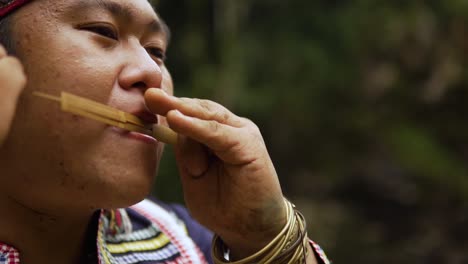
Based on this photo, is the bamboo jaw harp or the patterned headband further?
the patterned headband

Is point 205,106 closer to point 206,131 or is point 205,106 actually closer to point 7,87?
point 206,131

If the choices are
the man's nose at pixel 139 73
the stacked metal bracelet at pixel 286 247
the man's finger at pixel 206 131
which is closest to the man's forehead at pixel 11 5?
the man's nose at pixel 139 73

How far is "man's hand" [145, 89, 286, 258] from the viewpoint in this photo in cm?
148

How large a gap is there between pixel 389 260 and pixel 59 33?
406 cm

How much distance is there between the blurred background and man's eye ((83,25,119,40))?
9.89 feet

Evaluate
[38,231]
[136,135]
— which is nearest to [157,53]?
[136,135]

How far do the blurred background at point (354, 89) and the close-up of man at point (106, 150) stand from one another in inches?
115

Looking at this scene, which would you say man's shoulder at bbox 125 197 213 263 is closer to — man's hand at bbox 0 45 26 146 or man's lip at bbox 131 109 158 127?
man's lip at bbox 131 109 158 127

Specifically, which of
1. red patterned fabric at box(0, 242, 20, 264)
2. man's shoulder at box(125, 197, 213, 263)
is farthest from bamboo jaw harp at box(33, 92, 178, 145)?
man's shoulder at box(125, 197, 213, 263)

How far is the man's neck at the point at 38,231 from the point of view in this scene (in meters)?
1.58

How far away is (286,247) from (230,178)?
10.1 inches

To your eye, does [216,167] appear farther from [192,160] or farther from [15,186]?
[15,186]

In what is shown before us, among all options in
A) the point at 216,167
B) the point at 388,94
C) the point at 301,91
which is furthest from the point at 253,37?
the point at 216,167

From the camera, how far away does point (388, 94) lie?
5.13m
